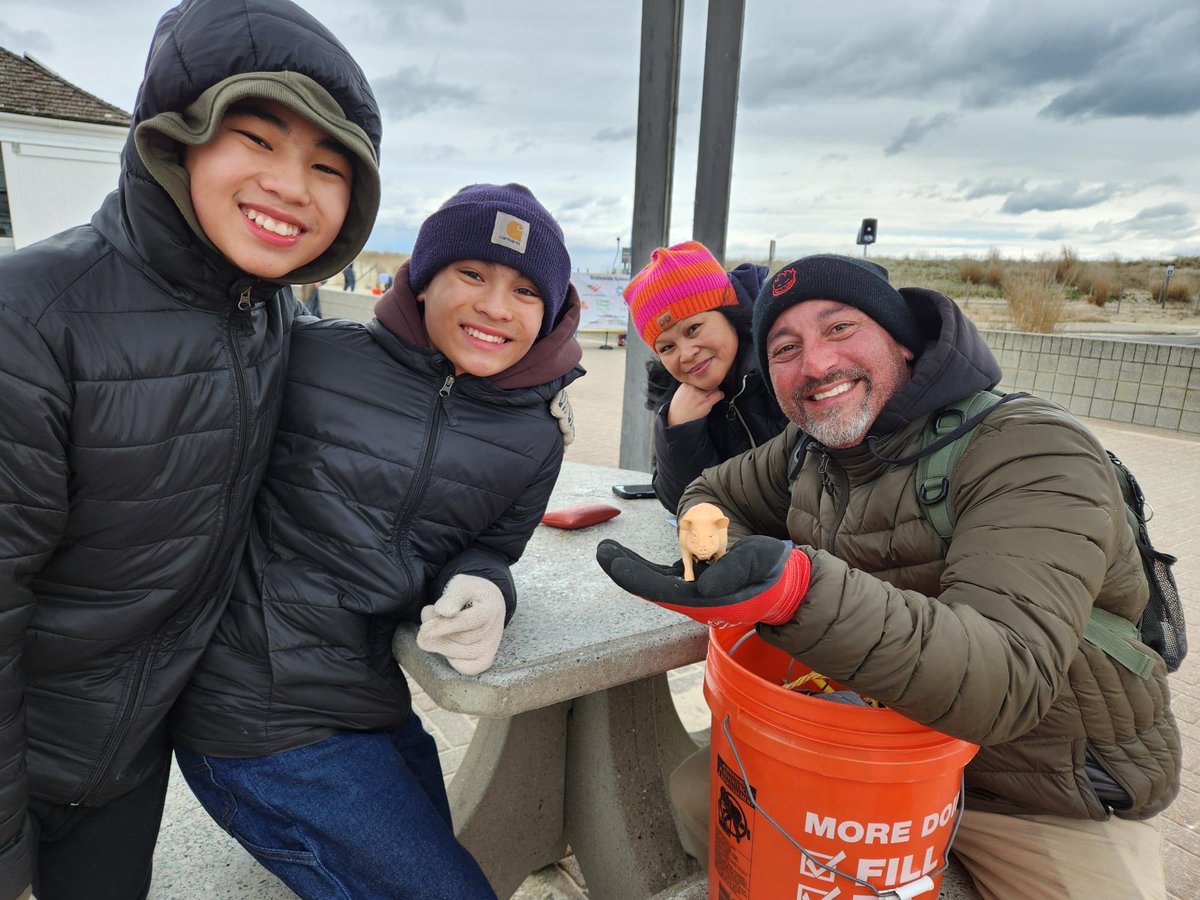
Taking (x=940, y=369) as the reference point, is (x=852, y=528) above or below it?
below

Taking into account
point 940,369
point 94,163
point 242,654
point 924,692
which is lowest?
point 242,654

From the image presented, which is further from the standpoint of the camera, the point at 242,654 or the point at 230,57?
the point at 242,654

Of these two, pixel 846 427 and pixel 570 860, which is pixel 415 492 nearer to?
pixel 846 427

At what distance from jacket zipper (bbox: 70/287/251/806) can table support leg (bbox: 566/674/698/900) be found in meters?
1.24

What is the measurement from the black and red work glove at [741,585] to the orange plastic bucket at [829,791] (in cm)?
23

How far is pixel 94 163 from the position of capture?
16500mm

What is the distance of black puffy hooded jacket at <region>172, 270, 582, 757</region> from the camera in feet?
5.08

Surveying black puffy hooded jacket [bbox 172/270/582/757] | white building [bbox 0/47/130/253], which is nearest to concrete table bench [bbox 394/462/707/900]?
black puffy hooded jacket [bbox 172/270/582/757]

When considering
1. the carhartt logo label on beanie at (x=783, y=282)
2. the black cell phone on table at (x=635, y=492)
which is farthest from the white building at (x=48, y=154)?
the carhartt logo label on beanie at (x=783, y=282)

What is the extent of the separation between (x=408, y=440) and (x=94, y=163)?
759 inches

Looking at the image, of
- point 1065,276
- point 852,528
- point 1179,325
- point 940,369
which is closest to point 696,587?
point 852,528

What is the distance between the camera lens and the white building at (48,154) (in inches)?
622

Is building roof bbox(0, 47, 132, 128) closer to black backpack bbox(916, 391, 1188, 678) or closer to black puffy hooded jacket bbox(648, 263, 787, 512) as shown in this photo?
black puffy hooded jacket bbox(648, 263, 787, 512)

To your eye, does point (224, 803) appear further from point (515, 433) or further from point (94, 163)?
point (94, 163)
